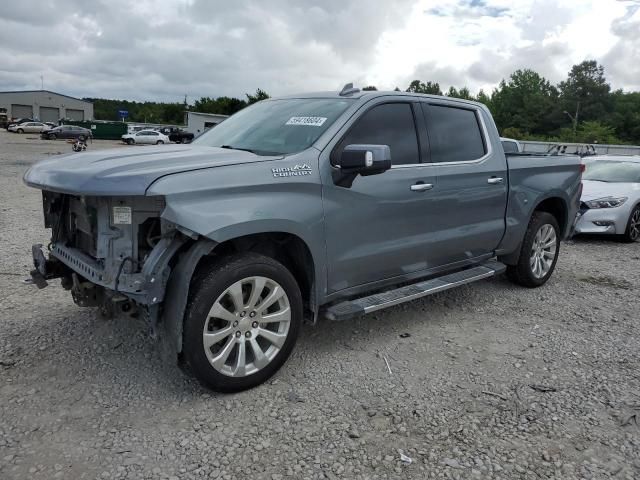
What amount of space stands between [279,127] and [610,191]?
23.3 ft

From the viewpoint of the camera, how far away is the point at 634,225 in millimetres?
8805

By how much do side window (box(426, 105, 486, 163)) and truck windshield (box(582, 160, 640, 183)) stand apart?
19.2 ft

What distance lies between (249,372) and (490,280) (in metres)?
3.64

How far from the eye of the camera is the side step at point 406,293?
3646 mm

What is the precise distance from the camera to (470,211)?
4.63 meters

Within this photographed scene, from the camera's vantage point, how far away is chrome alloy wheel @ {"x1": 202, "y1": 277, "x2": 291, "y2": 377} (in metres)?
3.15

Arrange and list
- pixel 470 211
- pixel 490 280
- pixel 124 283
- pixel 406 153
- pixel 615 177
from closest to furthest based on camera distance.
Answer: pixel 124 283 < pixel 406 153 < pixel 470 211 < pixel 490 280 < pixel 615 177

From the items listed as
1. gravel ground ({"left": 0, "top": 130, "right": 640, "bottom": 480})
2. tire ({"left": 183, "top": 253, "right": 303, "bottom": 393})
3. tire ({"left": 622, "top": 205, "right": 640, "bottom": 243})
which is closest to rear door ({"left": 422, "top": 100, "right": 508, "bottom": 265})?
gravel ground ({"left": 0, "top": 130, "right": 640, "bottom": 480})

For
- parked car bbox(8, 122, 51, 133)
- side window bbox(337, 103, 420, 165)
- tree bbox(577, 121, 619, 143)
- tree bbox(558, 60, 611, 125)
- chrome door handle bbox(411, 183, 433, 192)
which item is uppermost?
tree bbox(558, 60, 611, 125)

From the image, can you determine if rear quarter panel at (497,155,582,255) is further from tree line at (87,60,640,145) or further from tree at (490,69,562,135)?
tree at (490,69,562,135)

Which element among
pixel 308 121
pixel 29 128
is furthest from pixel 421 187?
pixel 29 128

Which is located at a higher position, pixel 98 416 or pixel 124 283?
pixel 124 283

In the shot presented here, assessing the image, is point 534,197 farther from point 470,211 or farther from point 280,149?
point 280,149

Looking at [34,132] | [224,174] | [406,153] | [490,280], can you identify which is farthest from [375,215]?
[34,132]
